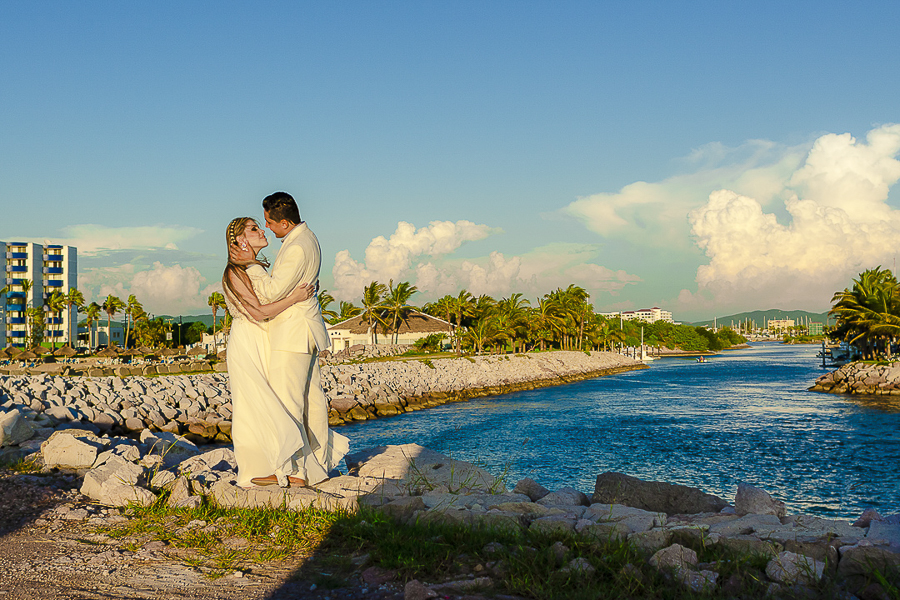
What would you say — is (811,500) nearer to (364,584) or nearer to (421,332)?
(364,584)

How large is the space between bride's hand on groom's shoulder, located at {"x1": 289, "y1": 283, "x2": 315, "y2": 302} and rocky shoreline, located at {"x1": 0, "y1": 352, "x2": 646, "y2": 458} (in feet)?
15.3

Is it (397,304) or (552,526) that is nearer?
(552,526)

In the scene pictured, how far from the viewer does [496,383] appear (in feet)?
149

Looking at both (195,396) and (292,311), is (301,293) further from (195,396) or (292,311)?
(195,396)

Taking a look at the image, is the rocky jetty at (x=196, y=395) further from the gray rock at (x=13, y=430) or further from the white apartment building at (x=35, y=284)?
the white apartment building at (x=35, y=284)

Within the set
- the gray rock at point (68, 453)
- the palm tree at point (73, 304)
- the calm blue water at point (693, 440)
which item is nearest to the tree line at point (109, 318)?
the palm tree at point (73, 304)

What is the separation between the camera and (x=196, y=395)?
23.2 m

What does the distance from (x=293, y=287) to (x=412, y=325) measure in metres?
68.5

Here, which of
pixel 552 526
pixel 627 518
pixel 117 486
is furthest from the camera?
pixel 117 486

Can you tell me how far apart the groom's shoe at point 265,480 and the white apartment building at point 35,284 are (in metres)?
102

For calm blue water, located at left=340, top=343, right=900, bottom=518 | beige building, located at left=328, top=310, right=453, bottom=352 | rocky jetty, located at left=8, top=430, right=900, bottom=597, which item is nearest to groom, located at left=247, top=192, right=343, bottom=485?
rocky jetty, located at left=8, top=430, right=900, bottom=597

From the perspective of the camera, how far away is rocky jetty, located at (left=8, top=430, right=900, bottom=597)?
3164 mm

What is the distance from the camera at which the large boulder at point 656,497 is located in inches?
247

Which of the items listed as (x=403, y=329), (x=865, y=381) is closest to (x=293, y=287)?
(x=865, y=381)
